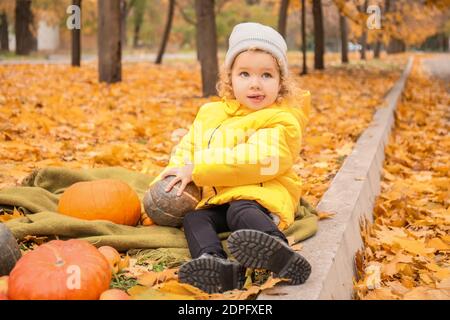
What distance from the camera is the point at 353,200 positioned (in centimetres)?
414

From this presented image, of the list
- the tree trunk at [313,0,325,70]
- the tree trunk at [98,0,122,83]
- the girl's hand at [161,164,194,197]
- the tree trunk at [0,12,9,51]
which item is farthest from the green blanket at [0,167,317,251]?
the tree trunk at [0,12,9,51]

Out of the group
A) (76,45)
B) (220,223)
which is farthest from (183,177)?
(76,45)

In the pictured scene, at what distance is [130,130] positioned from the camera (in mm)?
8070

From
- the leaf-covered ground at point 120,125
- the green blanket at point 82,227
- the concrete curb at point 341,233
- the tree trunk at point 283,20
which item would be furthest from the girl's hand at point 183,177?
the tree trunk at point 283,20

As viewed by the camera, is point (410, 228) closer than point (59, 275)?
No

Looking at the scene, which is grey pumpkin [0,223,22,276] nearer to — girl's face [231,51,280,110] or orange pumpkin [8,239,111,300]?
orange pumpkin [8,239,111,300]

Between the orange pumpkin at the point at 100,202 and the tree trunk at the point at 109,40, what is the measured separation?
400 inches

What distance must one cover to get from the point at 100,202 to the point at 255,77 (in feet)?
4.28

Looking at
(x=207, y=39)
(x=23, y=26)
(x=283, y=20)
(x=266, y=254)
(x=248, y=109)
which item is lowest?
(x=266, y=254)

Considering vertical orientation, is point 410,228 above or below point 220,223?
below

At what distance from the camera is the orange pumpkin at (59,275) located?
8.46 feet

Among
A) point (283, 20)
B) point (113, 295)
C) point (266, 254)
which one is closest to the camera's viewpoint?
point (113, 295)

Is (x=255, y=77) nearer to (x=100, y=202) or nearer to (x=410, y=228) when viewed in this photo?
(x=100, y=202)

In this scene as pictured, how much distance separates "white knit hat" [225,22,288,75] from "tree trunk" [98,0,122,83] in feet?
34.2
